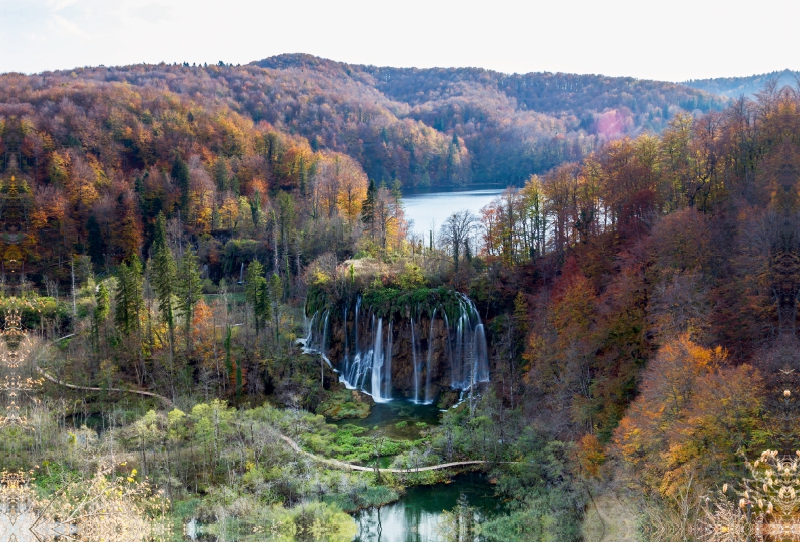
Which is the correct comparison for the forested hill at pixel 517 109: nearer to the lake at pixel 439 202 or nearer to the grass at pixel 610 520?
the lake at pixel 439 202

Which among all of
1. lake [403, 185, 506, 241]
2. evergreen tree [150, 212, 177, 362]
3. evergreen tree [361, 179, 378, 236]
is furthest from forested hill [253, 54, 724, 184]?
evergreen tree [150, 212, 177, 362]

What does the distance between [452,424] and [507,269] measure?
1452 cm

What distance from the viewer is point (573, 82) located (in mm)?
146625

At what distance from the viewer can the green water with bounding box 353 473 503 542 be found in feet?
82.9

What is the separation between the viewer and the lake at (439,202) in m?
76.9

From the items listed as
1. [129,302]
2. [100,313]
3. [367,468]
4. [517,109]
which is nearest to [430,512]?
[367,468]

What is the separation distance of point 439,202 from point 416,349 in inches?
2154

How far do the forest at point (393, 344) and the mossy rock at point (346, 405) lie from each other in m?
0.17

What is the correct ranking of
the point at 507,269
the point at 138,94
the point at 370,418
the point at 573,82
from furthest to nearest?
1. the point at 573,82
2. the point at 138,94
3. the point at 507,269
4. the point at 370,418

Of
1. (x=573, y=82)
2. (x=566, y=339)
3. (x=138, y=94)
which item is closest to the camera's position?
(x=566, y=339)

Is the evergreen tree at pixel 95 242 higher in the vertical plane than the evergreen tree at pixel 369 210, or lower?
lower

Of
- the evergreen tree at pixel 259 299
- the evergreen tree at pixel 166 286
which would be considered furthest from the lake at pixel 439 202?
the evergreen tree at pixel 166 286

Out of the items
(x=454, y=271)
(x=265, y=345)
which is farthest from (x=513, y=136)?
(x=265, y=345)

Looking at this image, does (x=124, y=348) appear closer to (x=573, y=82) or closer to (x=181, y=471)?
(x=181, y=471)
